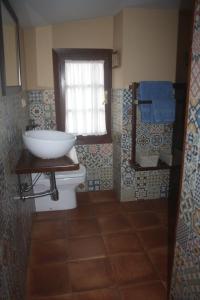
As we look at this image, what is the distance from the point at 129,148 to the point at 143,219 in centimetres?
75

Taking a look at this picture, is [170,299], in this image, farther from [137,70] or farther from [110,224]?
[137,70]

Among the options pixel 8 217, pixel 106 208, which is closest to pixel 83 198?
pixel 106 208

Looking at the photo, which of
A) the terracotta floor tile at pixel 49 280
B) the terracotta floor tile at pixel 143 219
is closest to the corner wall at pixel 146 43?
the terracotta floor tile at pixel 143 219

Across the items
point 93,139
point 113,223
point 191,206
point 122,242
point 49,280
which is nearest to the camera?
point 191,206

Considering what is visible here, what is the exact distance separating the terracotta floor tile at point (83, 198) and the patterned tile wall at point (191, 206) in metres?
1.67

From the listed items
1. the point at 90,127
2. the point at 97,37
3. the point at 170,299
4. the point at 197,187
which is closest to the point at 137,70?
the point at 97,37

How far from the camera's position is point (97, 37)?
266 centimetres

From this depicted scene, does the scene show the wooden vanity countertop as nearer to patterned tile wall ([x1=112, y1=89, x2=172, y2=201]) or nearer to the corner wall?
patterned tile wall ([x1=112, y1=89, x2=172, y2=201])

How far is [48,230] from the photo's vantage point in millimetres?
2301

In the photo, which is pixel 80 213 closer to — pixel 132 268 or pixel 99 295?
pixel 132 268

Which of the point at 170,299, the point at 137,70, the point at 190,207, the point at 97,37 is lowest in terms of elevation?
the point at 170,299

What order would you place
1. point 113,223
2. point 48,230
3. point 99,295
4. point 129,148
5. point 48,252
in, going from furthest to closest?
point 129,148 → point 113,223 → point 48,230 → point 48,252 → point 99,295

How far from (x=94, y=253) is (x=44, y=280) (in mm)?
443

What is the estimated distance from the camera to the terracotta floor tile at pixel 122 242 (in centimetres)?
203
